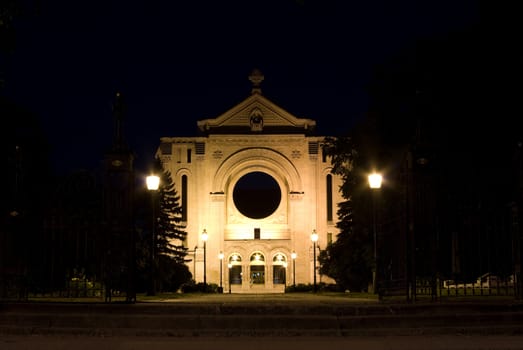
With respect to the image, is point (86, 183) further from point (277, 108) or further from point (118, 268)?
point (277, 108)

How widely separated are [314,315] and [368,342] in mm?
1974

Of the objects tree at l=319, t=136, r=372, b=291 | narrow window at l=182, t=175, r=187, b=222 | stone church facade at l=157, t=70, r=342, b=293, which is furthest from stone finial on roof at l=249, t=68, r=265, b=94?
tree at l=319, t=136, r=372, b=291

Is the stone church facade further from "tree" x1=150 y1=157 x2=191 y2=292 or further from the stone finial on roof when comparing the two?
"tree" x1=150 y1=157 x2=191 y2=292

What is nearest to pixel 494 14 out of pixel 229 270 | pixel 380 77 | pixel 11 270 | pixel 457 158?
pixel 457 158

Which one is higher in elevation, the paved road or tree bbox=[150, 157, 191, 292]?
tree bbox=[150, 157, 191, 292]

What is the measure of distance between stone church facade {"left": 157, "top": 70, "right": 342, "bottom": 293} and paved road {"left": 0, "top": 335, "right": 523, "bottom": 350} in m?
56.4

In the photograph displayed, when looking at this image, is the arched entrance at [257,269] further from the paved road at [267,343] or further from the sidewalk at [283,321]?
the paved road at [267,343]

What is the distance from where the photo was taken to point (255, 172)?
237ft

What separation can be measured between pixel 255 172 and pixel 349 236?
28209 mm

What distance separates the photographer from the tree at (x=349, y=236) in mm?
40031

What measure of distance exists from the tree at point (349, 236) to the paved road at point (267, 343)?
25805 millimetres

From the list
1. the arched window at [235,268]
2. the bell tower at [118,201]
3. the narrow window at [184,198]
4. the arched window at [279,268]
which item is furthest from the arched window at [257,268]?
the bell tower at [118,201]

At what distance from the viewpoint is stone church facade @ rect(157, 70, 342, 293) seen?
6925 centimetres

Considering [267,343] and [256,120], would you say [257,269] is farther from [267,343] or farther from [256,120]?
[267,343]
